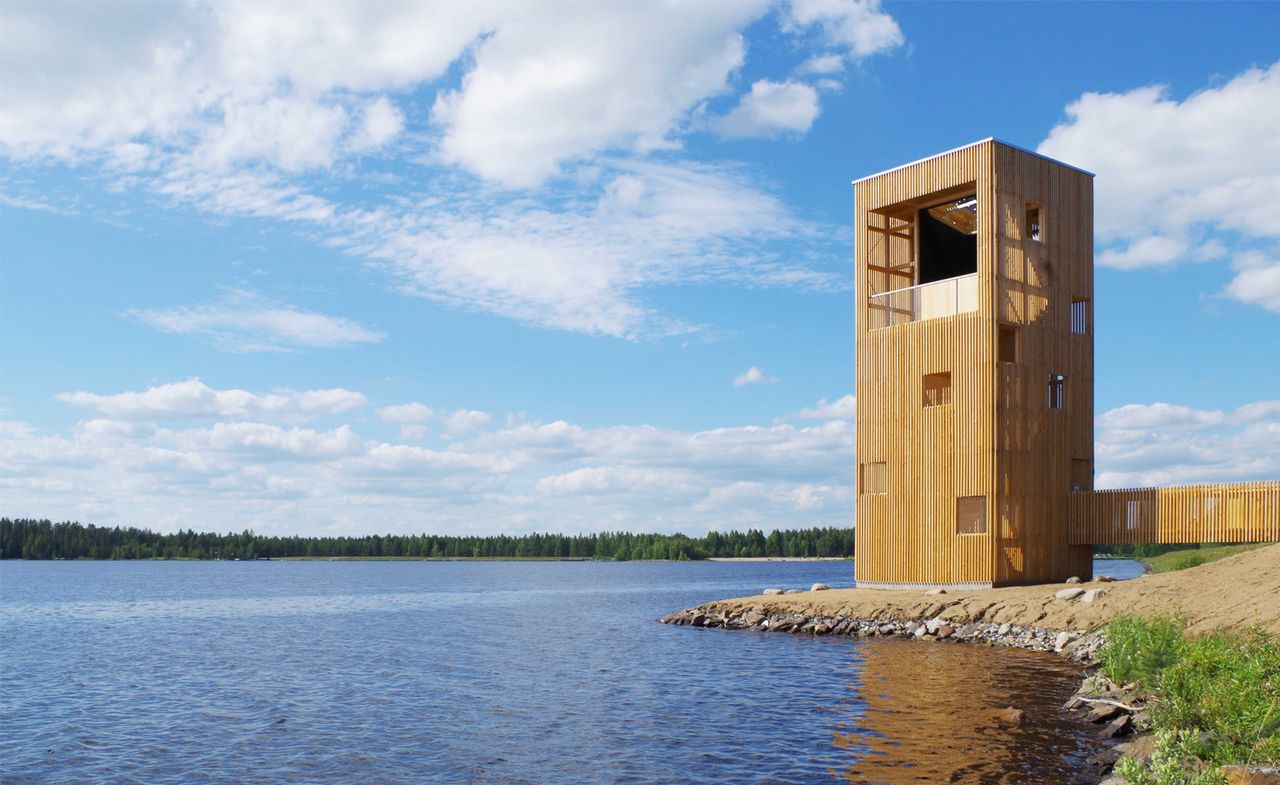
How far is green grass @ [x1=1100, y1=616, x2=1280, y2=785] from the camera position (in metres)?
12.8

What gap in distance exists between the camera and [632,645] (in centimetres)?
3616

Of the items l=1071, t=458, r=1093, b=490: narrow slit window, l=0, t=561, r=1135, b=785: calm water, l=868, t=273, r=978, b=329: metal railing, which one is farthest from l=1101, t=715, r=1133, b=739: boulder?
l=1071, t=458, r=1093, b=490: narrow slit window

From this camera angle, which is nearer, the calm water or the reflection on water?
the reflection on water

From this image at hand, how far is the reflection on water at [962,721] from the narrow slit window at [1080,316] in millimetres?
16253

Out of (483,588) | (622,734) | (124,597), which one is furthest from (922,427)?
(124,597)

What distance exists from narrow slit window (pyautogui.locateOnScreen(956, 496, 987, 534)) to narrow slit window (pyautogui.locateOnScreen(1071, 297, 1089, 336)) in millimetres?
8437

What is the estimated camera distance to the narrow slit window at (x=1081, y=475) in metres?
40.0

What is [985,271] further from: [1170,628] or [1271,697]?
[1271,697]

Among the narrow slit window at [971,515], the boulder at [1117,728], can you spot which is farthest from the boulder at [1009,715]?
the narrow slit window at [971,515]

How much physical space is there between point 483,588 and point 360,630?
4410cm

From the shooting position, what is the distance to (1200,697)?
15766mm

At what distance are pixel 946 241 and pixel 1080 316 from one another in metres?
6.02

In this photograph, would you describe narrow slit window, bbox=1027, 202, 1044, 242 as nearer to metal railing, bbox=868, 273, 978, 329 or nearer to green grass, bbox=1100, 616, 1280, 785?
metal railing, bbox=868, 273, 978, 329

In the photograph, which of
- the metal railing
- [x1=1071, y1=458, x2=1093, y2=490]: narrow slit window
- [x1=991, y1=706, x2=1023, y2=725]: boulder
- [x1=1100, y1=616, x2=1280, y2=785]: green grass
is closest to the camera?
[x1=1100, y1=616, x2=1280, y2=785]: green grass
